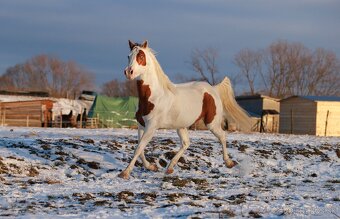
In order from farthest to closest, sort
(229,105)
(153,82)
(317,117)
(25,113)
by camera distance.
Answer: (317,117) → (25,113) → (229,105) → (153,82)

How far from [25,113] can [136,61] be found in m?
36.9

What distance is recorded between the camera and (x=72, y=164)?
10.8 m

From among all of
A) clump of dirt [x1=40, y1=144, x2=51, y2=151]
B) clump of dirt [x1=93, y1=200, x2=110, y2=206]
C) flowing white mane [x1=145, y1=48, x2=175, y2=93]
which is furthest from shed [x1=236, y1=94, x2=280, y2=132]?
clump of dirt [x1=93, y1=200, x2=110, y2=206]

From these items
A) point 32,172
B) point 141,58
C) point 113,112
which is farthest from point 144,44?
point 113,112

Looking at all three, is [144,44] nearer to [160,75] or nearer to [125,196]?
[160,75]

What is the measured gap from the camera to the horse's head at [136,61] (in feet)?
31.7

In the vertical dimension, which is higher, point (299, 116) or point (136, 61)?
point (136, 61)

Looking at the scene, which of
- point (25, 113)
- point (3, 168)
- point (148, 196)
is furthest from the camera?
point (25, 113)

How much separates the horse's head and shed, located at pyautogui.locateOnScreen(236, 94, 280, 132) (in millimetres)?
41859

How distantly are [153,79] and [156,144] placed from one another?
Answer: 14.1 ft

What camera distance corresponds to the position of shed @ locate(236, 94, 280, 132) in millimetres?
53125

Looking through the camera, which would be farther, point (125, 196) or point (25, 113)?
point (25, 113)

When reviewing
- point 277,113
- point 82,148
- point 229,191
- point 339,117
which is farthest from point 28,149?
point 277,113

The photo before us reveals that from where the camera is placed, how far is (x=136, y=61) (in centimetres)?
977
